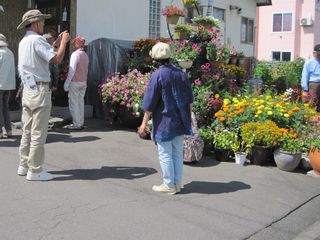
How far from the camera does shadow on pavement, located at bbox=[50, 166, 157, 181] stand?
6.32 m

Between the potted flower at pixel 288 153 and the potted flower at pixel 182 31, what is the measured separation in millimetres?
3417

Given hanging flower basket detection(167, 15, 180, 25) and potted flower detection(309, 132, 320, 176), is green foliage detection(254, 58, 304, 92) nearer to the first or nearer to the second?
hanging flower basket detection(167, 15, 180, 25)

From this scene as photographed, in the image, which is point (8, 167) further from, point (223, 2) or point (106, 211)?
point (223, 2)

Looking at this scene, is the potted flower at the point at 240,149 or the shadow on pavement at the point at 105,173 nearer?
the shadow on pavement at the point at 105,173

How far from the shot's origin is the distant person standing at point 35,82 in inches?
225

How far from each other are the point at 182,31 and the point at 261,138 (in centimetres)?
338

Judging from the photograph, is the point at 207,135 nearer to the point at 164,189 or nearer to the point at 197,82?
the point at 197,82

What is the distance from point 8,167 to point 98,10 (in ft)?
22.2

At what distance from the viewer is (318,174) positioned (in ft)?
24.0

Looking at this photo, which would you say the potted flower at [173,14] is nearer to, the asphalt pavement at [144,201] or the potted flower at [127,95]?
the potted flower at [127,95]

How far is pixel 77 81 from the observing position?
9.73 m

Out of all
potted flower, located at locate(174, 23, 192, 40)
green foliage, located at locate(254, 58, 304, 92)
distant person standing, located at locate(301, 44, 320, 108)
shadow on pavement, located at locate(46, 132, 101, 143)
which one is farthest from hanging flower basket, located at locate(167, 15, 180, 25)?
green foliage, located at locate(254, 58, 304, 92)

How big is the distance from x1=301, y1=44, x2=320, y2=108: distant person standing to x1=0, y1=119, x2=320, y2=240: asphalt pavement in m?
3.43

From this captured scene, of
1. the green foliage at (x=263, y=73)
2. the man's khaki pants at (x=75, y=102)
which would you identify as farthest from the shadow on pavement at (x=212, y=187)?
the green foliage at (x=263, y=73)
